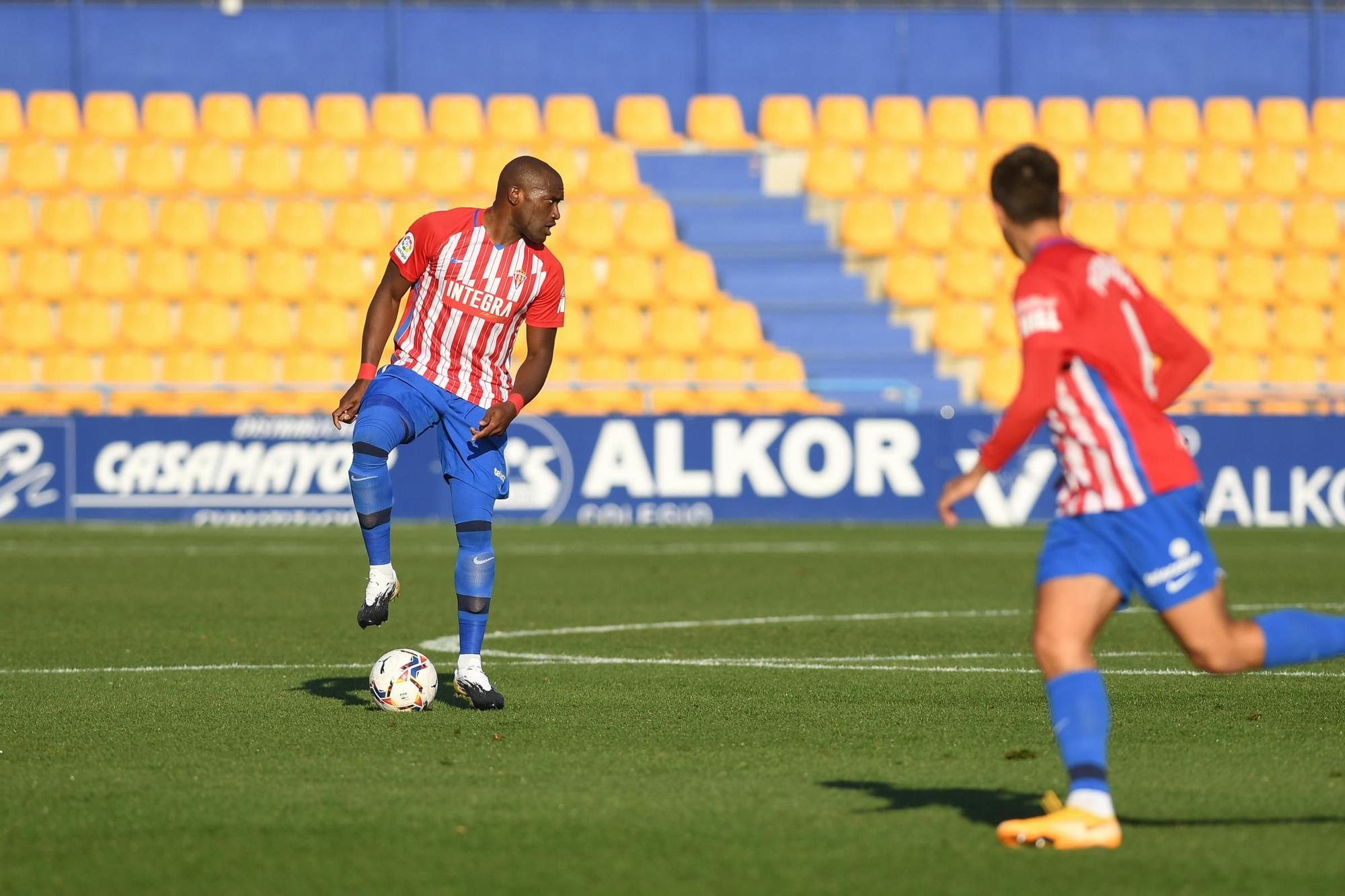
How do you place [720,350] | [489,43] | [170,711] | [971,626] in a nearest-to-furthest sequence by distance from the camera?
[170,711]
[971,626]
[720,350]
[489,43]

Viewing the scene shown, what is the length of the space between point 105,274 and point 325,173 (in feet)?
9.35

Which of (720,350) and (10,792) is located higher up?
(720,350)

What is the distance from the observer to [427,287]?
24.9ft

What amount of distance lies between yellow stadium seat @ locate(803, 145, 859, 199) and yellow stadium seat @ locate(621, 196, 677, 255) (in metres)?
2.19

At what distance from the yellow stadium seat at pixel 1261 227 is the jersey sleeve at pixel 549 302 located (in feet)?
55.5

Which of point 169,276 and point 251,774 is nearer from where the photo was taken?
point 251,774

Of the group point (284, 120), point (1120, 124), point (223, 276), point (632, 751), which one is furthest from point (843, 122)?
point (632, 751)

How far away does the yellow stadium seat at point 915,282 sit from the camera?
22.1 meters

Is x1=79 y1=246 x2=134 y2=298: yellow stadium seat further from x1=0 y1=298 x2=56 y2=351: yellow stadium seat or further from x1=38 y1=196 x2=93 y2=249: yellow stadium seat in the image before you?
x1=0 y1=298 x2=56 y2=351: yellow stadium seat

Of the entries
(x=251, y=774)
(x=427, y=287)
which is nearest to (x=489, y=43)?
(x=427, y=287)

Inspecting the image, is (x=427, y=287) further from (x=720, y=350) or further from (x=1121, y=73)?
(x=1121, y=73)

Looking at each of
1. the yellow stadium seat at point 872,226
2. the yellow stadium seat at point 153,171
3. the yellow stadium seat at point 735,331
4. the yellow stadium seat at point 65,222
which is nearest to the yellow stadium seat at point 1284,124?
the yellow stadium seat at point 872,226

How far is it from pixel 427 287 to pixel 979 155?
16876 millimetres

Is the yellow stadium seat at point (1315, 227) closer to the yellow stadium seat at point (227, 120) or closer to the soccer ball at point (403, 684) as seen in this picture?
the yellow stadium seat at point (227, 120)
